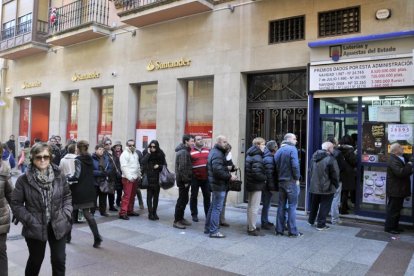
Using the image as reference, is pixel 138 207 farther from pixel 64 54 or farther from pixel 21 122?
pixel 21 122

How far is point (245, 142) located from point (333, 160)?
321 cm

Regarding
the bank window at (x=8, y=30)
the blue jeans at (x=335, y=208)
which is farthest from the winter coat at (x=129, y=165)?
the bank window at (x=8, y=30)

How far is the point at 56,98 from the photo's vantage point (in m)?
16.0

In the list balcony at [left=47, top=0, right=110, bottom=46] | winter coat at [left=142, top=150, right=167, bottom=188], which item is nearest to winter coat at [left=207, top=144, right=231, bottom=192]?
winter coat at [left=142, top=150, right=167, bottom=188]

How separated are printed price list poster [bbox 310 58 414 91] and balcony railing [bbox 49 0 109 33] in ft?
27.0

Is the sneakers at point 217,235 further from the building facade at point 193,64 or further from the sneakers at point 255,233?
the building facade at point 193,64

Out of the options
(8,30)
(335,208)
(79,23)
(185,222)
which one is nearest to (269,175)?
(335,208)

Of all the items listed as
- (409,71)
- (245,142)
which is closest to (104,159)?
(245,142)

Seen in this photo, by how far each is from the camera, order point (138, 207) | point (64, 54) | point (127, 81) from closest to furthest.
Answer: point (138, 207) < point (127, 81) < point (64, 54)

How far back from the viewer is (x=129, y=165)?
8.79 meters

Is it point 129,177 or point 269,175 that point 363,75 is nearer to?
point 269,175

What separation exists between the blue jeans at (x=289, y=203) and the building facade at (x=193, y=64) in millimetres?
2057

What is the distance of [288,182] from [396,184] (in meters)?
2.04

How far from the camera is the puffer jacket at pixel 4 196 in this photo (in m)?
4.04
